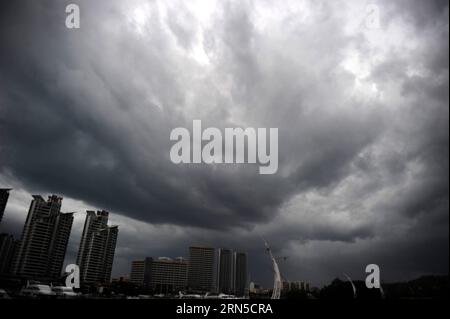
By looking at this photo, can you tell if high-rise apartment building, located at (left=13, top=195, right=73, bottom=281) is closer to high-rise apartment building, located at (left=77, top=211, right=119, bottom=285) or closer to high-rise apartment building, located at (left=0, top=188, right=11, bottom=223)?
high-rise apartment building, located at (left=77, top=211, right=119, bottom=285)

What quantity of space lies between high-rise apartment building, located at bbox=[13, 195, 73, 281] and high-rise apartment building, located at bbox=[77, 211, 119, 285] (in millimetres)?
9910

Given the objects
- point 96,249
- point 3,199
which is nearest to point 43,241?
point 96,249

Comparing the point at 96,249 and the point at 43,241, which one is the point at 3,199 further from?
the point at 96,249

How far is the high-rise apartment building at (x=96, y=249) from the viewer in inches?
7175

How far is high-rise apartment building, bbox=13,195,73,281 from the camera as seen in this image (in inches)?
6368

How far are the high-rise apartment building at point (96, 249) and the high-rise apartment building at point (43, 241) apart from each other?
9910 mm

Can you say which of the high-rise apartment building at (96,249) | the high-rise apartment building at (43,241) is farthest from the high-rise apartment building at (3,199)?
the high-rise apartment building at (96,249)

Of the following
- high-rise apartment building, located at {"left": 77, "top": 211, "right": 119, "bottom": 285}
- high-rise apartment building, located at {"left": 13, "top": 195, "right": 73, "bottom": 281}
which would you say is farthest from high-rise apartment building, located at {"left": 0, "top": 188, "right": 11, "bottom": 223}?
high-rise apartment building, located at {"left": 77, "top": 211, "right": 119, "bottom": 285}

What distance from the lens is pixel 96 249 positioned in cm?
18788
